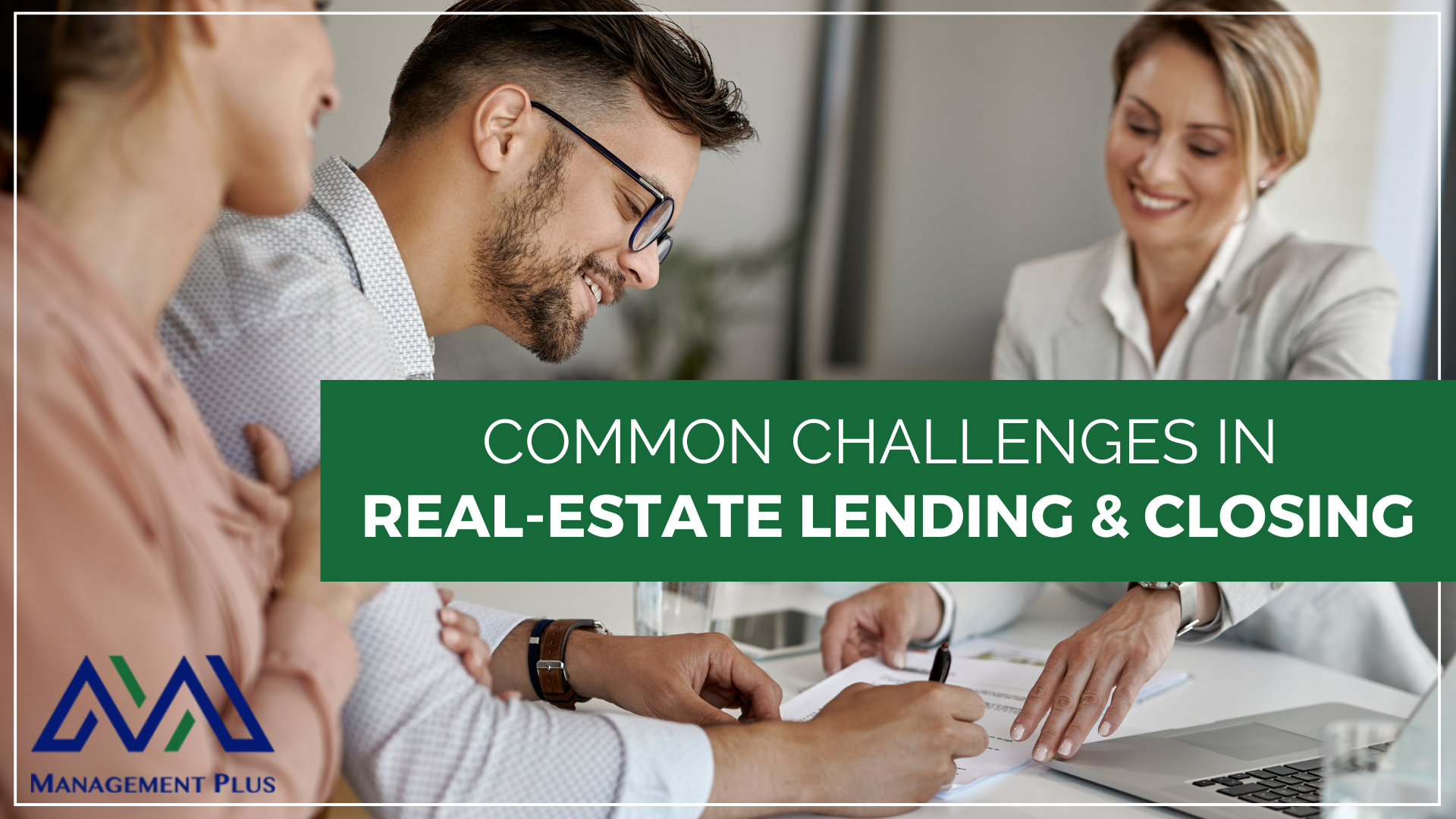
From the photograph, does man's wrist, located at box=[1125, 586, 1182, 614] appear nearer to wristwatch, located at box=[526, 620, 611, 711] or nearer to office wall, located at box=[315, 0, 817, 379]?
wristwatch, located at box=[526, 620, 611, 711]

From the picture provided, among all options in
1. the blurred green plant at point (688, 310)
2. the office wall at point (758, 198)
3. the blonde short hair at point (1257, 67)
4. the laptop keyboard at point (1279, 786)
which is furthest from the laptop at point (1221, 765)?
the blurred green plant at point (688, 310)

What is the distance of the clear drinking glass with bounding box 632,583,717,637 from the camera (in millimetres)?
1266

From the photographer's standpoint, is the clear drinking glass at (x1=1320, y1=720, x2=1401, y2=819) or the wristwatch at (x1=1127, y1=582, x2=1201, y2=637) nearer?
the clear drinking glass at (x1=1320, y1=720, x2=1401, y2=819)

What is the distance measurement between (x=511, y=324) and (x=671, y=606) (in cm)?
40

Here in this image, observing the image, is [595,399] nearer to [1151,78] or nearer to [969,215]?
[1151,78]

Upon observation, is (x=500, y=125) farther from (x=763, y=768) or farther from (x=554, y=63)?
(x=763, y=768)

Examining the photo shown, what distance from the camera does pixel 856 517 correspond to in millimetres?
1069

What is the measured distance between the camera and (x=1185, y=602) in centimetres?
114

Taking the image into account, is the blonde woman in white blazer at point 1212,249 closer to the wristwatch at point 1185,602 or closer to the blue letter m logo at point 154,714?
the wristwatch at point 1185,602

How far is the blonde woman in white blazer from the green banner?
528mm

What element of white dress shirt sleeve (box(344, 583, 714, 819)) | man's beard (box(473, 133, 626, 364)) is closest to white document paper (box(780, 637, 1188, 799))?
white dress shirt sleeve (box(344, 583, 714, 819))

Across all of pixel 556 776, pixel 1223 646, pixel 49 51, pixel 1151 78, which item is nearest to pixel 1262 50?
pixel 1151 78

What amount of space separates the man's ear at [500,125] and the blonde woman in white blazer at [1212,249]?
4.11 feet

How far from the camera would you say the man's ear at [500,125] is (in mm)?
988
